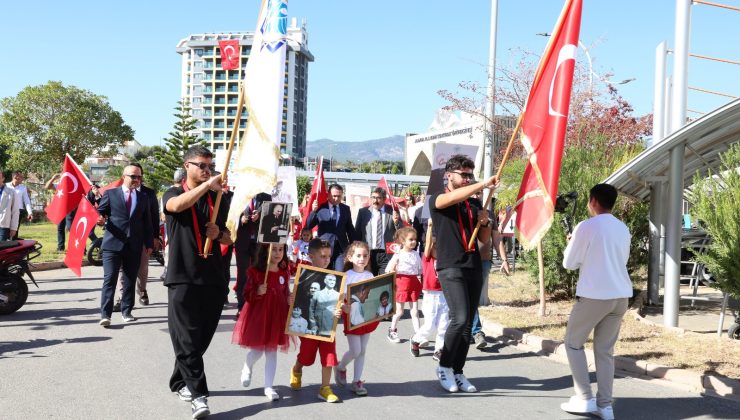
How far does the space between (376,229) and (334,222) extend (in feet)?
4.71

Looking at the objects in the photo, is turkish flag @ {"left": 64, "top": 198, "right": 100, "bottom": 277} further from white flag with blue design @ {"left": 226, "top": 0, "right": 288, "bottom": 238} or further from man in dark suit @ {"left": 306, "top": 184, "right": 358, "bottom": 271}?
white flag with blue design @ {"left": 226, "top": 0, "right": 288, "bottom": 238}

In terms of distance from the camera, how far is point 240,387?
20.9ft

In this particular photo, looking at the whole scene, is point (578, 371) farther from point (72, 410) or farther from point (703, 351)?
point (72, 410)

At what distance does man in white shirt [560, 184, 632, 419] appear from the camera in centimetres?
555

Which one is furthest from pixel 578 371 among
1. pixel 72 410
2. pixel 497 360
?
pixel 72 410

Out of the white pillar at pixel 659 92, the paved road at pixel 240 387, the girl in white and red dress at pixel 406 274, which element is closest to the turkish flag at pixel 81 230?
the paved road at pixel 240 387

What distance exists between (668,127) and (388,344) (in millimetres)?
9620

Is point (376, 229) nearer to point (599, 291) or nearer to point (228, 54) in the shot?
point (599, 291)

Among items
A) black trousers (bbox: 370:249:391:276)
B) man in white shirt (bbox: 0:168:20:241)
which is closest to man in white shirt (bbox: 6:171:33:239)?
man in white shirt (bbox: 0:168:20:241)

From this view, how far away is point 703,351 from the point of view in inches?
317

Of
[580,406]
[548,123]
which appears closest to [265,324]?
[580,406]

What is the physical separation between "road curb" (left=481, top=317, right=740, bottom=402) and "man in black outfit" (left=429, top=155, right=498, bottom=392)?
2.04 m

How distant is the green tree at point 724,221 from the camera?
8.39m

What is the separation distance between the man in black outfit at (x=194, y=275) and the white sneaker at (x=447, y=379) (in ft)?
7.22
